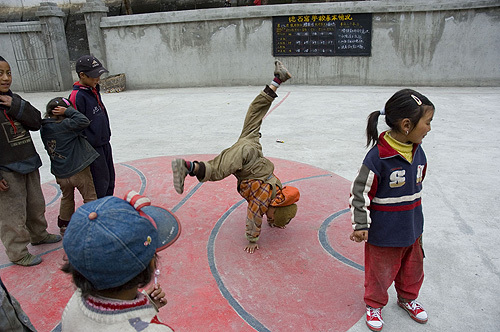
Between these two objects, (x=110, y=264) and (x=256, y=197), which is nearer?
(x=110, y=264)

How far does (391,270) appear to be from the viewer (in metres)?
2.35

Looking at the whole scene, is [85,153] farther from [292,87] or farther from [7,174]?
[292,87]

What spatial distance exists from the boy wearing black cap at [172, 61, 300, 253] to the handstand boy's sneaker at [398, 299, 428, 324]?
3.92 feet

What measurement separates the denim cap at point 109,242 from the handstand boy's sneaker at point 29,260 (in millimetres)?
2305

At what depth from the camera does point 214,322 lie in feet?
8.10

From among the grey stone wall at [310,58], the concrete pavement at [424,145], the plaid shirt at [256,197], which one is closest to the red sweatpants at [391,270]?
the concrete pavement at [424,145]

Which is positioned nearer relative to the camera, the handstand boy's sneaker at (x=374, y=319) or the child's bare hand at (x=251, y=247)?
the handstand boy's sneaker at (x=374, y=319)

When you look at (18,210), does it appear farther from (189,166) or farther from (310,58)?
(310,58)

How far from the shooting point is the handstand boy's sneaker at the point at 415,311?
2.42 meters

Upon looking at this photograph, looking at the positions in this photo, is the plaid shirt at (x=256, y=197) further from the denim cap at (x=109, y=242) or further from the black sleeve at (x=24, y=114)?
the denim cap at (x=109, y=242)

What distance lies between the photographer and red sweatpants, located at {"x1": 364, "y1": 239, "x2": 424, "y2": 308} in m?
2.33

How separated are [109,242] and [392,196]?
5.40 feet

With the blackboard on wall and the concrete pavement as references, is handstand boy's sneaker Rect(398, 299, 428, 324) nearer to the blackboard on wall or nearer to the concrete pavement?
the concrete pavement

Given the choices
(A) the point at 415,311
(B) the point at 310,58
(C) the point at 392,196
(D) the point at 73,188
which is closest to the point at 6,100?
(D) the point at 73,188
